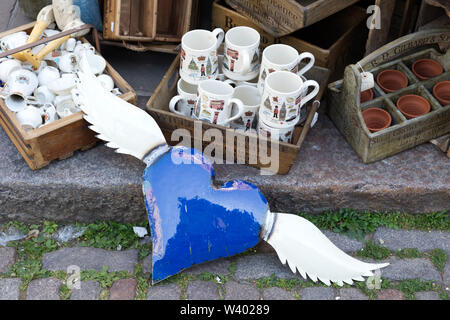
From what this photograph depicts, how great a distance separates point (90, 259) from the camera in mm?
2830

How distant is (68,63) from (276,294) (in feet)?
5.18

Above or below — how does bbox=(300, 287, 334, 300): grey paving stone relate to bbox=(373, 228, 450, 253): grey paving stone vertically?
below

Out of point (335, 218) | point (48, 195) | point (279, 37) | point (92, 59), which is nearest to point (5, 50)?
point (92, 59)

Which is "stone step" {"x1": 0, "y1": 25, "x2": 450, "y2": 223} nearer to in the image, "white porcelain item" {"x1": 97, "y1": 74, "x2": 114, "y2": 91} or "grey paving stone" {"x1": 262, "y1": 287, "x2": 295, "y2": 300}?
"white porcelain item" {"x1": 97, "y1": 74, "x2": 114, "y2": 91}

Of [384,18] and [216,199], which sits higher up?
[384,18]

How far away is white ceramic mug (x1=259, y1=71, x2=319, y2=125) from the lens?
260 cm

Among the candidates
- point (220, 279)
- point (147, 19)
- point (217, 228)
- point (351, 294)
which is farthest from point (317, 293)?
point (147, 19)

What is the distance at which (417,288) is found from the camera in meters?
2.72

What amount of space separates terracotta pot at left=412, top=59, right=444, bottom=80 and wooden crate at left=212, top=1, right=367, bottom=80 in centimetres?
37

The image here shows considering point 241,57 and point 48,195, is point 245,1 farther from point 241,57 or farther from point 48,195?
point 48,195

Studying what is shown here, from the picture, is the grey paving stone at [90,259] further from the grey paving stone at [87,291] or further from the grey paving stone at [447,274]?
the grey paving stone at [447,274]

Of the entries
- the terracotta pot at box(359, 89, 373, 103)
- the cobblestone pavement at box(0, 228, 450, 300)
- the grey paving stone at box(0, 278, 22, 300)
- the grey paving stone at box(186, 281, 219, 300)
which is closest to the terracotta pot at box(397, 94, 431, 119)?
the terracotta pot at box(359, 89, 373, 103)

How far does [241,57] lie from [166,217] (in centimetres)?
85

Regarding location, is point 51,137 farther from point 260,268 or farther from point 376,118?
point 376,118
